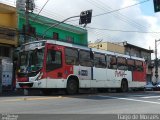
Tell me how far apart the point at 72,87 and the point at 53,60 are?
7.94 ft

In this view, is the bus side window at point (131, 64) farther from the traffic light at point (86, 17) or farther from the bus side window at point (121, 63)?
the traffic light at point (86, 17)

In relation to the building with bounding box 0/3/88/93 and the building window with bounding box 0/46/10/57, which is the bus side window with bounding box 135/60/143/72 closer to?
the building with bounding box 0/3/88/93

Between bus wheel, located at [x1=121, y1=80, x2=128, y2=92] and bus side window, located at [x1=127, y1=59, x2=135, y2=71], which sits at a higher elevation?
bus side window, located at [x1=127, y1=59, x2=135, y2=71]

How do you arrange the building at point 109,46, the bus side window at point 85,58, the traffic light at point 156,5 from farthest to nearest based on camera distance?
the building at point 109,46
the bus side window at point 85,58
the traffic light at point 156,5

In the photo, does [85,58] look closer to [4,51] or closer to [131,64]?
[131,64]

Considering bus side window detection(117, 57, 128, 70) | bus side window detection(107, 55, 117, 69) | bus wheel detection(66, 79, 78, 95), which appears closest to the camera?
bus wheel detection(66, 79, 78, 95)

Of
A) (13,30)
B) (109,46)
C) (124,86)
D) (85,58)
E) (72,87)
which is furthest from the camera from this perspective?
(109,46)

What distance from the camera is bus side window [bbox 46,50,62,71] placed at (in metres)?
20.1

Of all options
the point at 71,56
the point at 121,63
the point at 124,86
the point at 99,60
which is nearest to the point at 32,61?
the point at 71,56

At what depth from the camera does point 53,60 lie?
20.4 meters

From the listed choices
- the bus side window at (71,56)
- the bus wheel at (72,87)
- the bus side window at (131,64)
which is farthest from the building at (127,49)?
the bus wheel at (72,87)

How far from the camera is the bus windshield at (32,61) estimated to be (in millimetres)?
20016

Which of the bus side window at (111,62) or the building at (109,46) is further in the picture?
the building at (109,46)

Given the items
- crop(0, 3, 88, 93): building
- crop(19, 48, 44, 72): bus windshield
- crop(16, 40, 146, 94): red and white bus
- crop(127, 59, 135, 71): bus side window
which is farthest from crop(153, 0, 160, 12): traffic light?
crop(127, 59, 135, 71): bus side window
